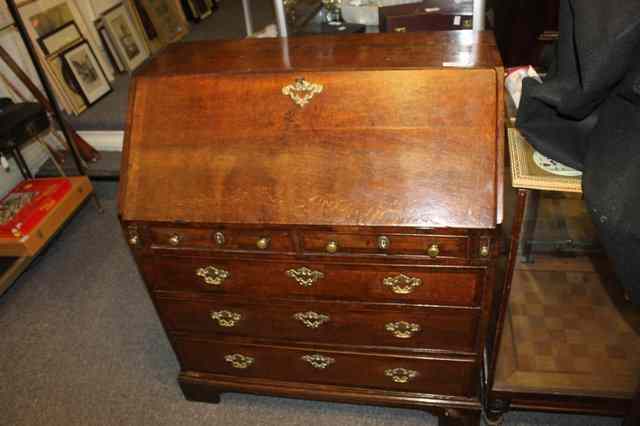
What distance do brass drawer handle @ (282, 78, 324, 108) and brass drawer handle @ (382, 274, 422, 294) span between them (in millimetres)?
571

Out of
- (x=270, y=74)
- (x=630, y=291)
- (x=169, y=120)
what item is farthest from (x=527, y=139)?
(x=169, y=120)

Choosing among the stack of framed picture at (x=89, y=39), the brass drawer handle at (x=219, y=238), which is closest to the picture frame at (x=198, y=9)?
the stack of framed picture at (x=89, y=39)

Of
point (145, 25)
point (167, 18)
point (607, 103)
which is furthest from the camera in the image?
point (167, 18)

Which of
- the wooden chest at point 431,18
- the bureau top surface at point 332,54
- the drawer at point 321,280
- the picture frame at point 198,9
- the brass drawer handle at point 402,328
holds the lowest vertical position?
the brass drawer handle at point 402,328

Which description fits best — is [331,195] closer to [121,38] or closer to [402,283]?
[402,283]

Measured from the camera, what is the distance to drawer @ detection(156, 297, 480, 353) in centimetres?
157

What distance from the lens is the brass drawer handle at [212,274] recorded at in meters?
1.61

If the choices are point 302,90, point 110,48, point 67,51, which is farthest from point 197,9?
point 302,90

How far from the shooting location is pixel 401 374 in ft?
5.78

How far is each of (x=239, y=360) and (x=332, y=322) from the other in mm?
460

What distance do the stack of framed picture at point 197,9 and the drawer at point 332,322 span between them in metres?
4.02

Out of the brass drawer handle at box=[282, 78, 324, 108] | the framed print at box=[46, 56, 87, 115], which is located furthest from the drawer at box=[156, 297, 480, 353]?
the framed print at box=[46, 56, 87, 115]

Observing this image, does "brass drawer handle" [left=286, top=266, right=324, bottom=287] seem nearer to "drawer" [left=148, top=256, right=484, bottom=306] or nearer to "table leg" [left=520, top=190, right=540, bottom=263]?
"drawer" [left=148, top=256, right=484, bottom=306]

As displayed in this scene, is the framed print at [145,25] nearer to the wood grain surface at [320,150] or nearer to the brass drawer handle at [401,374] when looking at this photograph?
the wood grain surface at [320,150]
